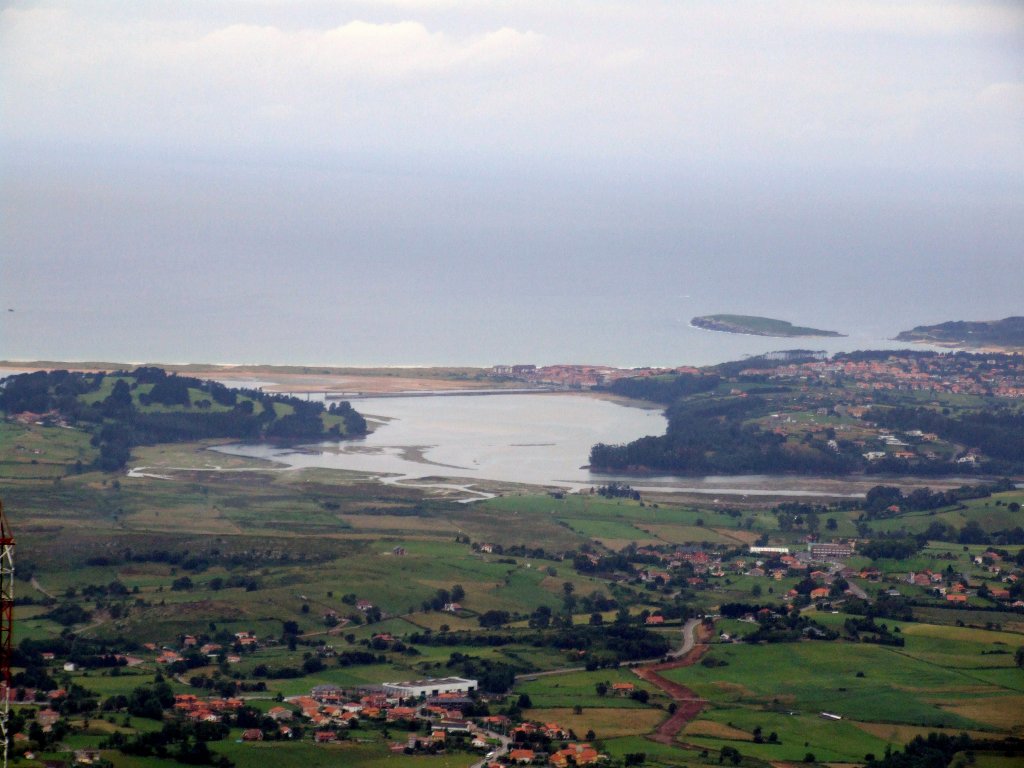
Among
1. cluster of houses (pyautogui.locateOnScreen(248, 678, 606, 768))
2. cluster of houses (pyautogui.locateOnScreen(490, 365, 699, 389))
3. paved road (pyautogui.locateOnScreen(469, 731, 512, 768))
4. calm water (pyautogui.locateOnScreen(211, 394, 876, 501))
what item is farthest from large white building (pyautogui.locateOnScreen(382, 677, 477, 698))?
cluster of houses (pyautogui.locateOnScreen(490, 365, 699, 389))

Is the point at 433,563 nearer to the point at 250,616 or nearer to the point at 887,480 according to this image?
the point at 250,616

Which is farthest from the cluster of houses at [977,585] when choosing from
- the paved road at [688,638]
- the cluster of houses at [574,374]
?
the cluster of houses at [574,374]

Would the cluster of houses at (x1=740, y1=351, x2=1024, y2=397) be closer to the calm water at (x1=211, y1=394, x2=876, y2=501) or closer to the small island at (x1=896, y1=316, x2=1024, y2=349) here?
the small island at (x1=896, y1=316, x2=1024, y2=349)

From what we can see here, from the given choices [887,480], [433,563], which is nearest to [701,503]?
[887,480]

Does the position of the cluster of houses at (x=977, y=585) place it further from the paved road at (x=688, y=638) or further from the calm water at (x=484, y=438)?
the calm water at (x=484, y=438)

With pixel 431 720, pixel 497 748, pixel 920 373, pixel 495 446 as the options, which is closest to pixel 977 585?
pixel 431 720

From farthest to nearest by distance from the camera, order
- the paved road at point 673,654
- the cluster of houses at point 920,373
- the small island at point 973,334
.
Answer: the small island at point 973,334
the cluster of houses at point 920,373
the paved road at point 673,654

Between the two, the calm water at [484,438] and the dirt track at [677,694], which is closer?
the dirt track at [677,694]
